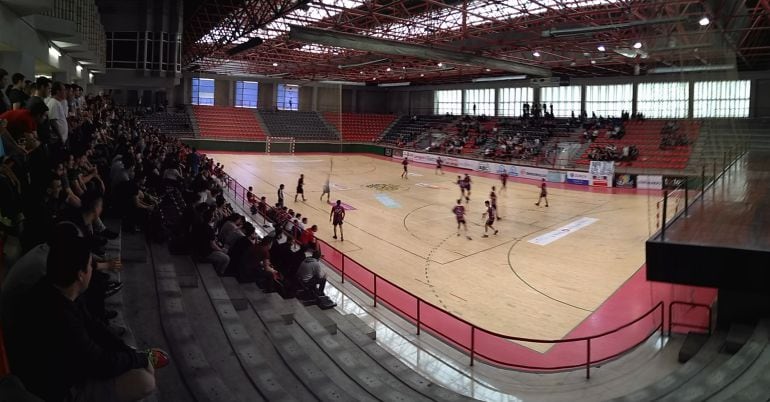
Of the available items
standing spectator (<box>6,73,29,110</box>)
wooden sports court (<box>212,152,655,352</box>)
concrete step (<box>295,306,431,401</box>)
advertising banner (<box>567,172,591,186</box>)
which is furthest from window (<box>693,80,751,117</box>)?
advertising banner (<box>567,172,591,186</box>)

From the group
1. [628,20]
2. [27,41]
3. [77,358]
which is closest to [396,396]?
[77,358]

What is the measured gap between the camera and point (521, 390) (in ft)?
26.7

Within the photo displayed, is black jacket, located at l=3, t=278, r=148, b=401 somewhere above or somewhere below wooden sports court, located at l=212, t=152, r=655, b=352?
above

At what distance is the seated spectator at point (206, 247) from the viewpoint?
332 inches

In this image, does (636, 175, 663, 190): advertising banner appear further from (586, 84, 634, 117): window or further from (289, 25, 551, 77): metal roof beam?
(586, 84, 634, 117): window

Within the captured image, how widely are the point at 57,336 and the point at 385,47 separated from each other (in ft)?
86.2

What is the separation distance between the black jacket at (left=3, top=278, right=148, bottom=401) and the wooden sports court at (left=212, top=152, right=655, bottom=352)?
886 cm

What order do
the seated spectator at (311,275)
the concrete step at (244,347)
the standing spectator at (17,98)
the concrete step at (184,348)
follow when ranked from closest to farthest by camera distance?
the concrete step at (184,348), the concrete step at (244,347), the standing spectator at (17,98), the seated spectator at (311,275)

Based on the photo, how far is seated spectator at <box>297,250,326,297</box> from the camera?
1030cm

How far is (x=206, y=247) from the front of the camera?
27.7 feet

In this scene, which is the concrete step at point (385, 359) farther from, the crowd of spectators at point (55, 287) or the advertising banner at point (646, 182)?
the advertising banner at point (646, 182)

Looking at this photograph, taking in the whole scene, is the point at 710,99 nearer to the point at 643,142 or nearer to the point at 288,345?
the point at 288,345

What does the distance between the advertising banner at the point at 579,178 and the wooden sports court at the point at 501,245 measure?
2.22m

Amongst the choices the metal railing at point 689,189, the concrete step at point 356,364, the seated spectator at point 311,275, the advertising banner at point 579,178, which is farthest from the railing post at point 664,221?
the advertising banner at point 579,178
